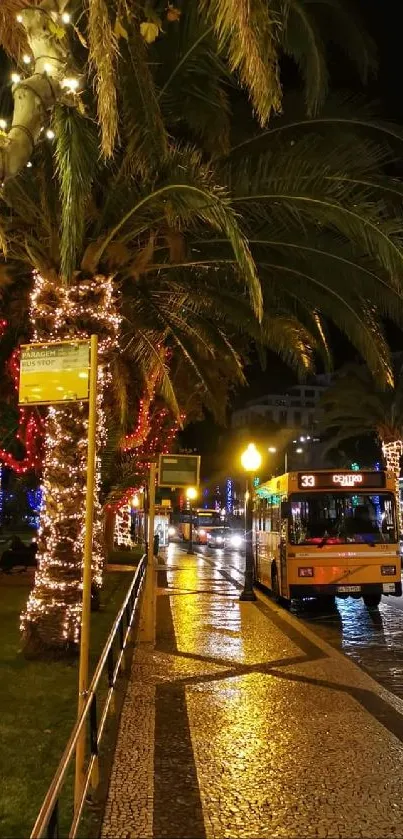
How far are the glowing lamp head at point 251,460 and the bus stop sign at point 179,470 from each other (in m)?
6.13

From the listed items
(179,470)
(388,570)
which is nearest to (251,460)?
(388,570)

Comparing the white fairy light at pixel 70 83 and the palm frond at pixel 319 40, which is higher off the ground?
the palm frond at pixel 319 40

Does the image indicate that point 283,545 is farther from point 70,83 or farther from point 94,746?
point 70,83

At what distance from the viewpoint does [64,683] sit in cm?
826

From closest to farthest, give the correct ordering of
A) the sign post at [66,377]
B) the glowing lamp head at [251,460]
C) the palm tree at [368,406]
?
1. the sign post at [66,377]
2. the glowing lamp head at [251,460]
3. the palm tree at [368,406]

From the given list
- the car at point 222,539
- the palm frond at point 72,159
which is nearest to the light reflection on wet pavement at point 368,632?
the palm frond at point 72,159

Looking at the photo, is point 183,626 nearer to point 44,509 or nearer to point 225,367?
point 44,509

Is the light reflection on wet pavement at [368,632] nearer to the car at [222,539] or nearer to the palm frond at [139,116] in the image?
the palm frond at [139,116]

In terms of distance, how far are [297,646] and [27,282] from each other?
23.6 feet

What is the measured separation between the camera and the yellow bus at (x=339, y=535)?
47.4 ft

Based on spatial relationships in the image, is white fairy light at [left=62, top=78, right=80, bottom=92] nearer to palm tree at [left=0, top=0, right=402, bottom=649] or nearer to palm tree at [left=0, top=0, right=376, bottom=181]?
palm tree at [left=0, top=0, right=376, bottom=181]

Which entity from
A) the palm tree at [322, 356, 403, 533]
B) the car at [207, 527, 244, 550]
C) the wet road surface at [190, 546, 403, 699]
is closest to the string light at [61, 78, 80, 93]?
the wet road surface at [190, 546, 403, 699]

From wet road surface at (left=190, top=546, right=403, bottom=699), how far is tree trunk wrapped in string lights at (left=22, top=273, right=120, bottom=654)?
3775 millimetres

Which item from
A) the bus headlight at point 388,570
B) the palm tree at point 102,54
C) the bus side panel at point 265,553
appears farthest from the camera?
the bus side panel at point 265,553
